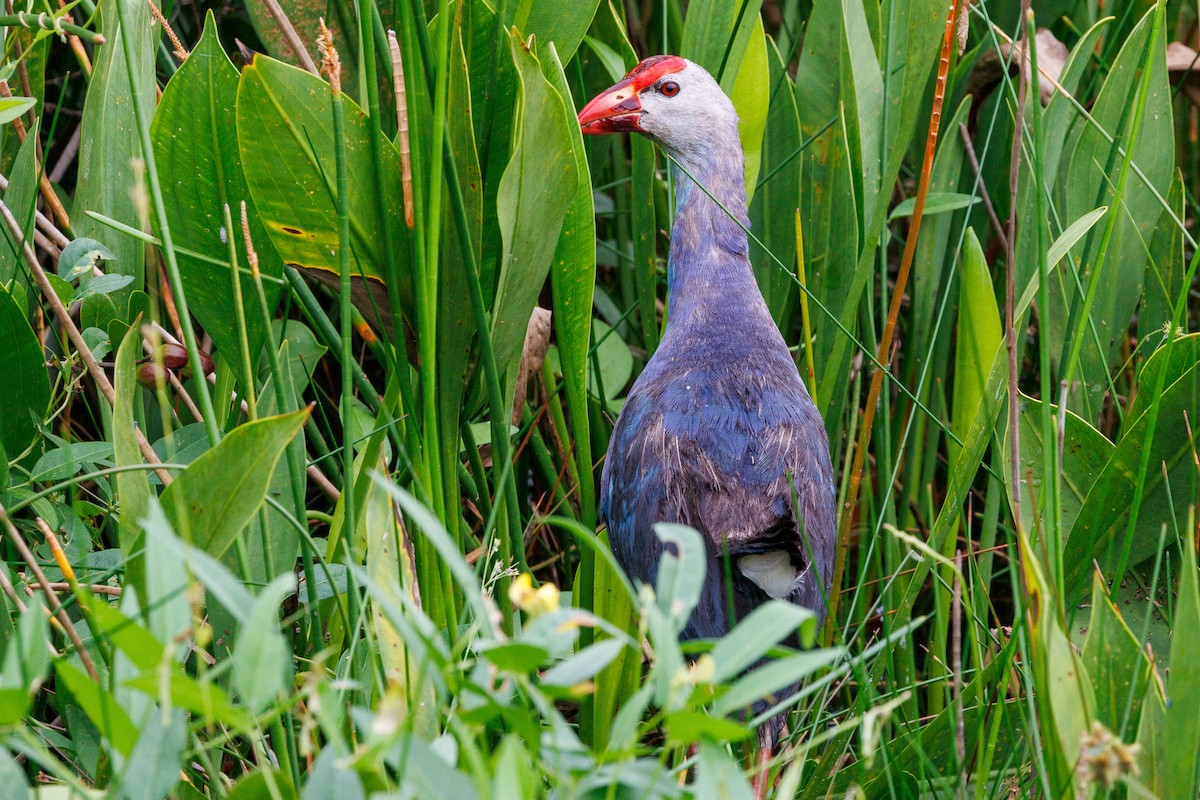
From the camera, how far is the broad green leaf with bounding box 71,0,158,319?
4.07ft

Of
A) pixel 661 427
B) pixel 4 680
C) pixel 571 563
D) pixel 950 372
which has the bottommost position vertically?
pixel 571 563

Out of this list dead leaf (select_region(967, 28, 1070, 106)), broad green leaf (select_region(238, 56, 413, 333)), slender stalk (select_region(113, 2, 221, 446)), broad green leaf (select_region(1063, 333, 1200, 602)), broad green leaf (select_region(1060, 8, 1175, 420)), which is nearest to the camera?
slender stalk (select_region(113, 2, 221, 446))

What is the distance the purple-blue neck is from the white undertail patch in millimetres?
364

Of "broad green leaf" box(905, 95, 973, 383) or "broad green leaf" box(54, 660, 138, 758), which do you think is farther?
"broad green leaf" box(905, 95, 973, 383)

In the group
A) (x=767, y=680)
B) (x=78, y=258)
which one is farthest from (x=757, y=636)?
(x=78, y=258)

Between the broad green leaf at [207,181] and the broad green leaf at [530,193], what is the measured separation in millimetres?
247

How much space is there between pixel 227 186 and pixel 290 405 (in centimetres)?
27

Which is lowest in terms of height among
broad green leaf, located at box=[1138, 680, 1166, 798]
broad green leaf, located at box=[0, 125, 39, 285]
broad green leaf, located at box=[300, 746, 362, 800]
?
broad green leaf, located at box=[1138, 680, 1166, 798]

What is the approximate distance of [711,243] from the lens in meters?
1.61

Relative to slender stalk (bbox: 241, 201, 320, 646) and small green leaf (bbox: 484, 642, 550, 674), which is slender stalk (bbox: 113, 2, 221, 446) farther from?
small green leaf (bbox: 484, 642, 550, 674)

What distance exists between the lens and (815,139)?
65.0 inches

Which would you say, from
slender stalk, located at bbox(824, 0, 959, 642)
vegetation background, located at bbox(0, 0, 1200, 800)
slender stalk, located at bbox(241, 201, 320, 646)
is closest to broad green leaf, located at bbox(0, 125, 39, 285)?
vegetation background, located at bbox(0, 0, 1200, 800)

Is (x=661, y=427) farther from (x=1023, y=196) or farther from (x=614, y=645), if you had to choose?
(x=614, y=645)

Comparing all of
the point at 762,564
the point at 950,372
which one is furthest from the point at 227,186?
the point at 950,372
